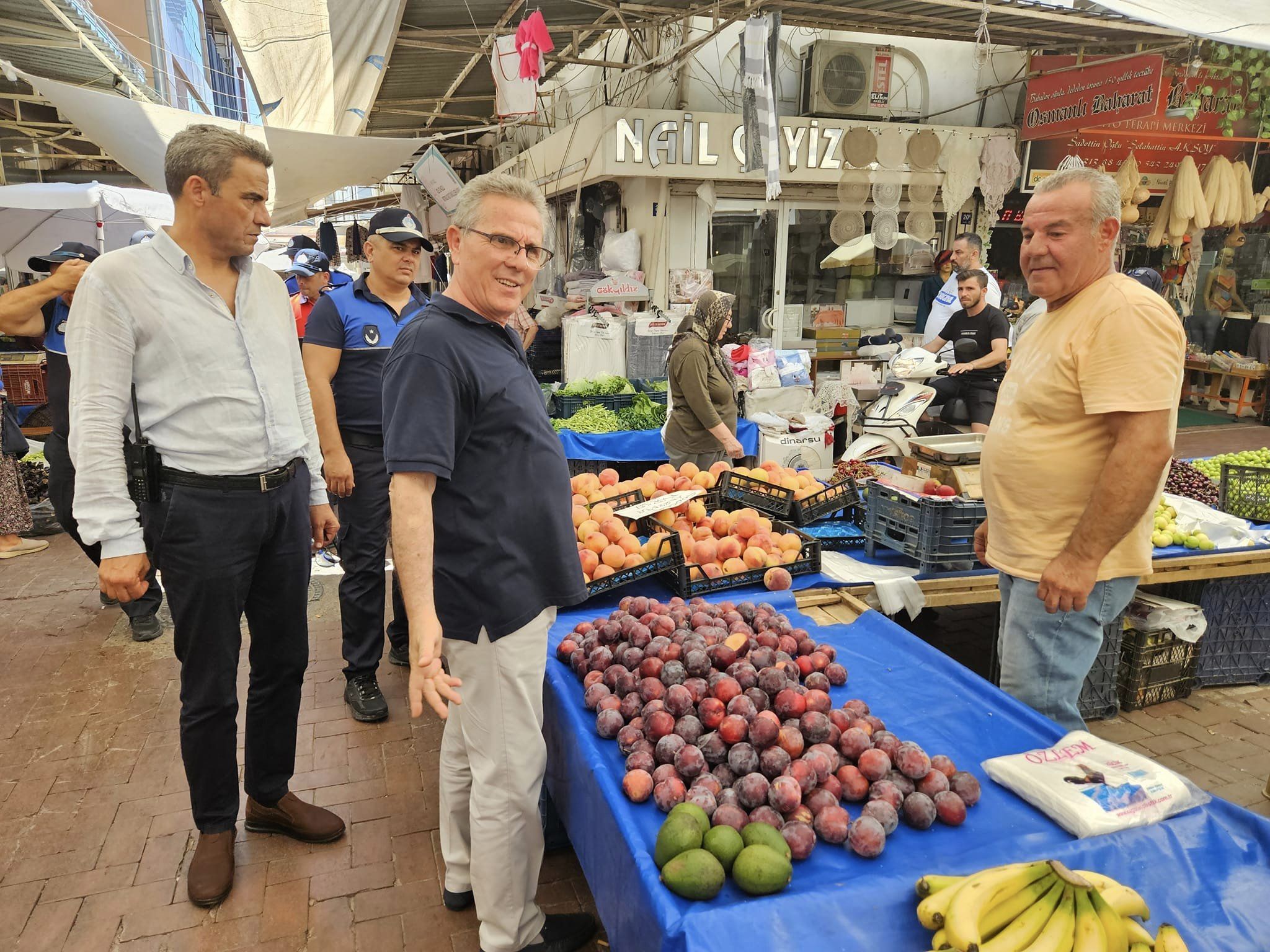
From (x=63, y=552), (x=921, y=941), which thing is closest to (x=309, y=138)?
(x=63, y=552)

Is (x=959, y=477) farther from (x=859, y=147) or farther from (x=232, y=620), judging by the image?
(x=859, y=147)

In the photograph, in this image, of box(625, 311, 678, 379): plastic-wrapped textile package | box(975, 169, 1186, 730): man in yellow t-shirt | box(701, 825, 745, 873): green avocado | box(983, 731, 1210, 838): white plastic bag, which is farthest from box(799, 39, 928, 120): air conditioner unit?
box(701, 825, 745, 873): green avocado

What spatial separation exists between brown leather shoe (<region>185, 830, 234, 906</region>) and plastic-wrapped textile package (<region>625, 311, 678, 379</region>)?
20.6ft

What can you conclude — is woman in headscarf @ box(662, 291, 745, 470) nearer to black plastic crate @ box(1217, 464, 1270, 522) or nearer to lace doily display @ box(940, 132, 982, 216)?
black plastic crate @ box(1217, 464, 1270, 522)

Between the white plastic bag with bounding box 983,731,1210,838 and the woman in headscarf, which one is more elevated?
the woman in headscarf

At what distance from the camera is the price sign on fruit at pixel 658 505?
3667mm

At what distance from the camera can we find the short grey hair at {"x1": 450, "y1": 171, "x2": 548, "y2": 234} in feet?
6.73

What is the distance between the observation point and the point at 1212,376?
483 inches

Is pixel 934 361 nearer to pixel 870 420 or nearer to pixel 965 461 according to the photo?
pixel 870 420

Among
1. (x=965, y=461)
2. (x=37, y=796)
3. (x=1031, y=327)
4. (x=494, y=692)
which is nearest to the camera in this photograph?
(x=494, y=692)

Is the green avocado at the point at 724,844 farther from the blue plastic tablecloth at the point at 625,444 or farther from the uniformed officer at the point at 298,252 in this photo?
the blue plastic tablecloth at the point at 625,444

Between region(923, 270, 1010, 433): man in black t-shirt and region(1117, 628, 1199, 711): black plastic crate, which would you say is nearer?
region(1117, 628, 1199, 711): black plastic crate

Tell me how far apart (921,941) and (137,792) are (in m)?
3.33

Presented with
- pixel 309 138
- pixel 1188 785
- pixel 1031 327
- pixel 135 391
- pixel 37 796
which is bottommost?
pixel 37 796
